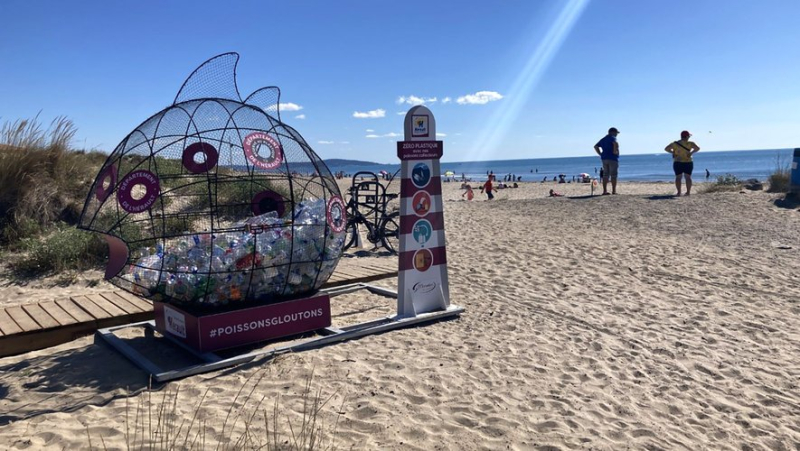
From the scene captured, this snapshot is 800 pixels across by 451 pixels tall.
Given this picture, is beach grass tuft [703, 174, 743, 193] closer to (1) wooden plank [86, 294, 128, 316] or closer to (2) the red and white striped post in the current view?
(2) the red and white striped post

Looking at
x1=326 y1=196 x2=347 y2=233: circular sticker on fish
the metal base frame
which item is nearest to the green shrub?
the metal base frame

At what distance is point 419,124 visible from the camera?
6.34m

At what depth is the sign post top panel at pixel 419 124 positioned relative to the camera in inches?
247

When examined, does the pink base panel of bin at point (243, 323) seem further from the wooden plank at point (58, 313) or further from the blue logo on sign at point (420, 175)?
the blue logo on sign at point (420, 175)

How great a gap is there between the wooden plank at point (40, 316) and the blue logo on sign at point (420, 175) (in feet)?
12.5

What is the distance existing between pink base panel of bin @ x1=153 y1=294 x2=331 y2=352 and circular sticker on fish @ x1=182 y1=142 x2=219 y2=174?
1299mm

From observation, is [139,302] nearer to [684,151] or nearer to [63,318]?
[63,318]

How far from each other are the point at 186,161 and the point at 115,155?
723 millimetres

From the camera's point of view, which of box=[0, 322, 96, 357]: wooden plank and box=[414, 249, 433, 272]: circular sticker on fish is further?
box=[414, 249, 433, 272]: circular sticker on fish

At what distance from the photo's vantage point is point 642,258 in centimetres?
947

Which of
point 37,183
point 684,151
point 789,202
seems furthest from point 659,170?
point 37,183

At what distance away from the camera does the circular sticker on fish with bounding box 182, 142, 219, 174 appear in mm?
5590

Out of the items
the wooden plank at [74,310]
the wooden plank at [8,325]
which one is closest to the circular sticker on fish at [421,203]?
the wooden plank at [74,310]

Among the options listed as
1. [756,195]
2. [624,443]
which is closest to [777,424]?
[624,443]
